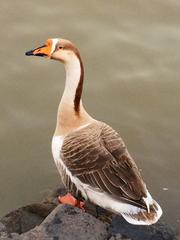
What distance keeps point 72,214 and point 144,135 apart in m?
2.44

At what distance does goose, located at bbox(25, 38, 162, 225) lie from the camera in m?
4.99

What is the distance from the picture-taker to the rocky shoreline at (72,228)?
15.2ft

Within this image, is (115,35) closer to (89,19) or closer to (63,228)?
(89,19)

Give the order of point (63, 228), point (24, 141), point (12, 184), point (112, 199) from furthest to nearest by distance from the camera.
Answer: point (24, 141), point (12, 184), point (112, 199), point (63, 228)

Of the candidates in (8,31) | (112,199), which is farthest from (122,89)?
(112,199)

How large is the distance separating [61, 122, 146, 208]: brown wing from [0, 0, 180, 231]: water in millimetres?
1063

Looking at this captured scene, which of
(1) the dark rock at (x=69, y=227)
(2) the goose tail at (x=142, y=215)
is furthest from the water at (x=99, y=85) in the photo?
(1) the dark rock at (x=69, y=227)

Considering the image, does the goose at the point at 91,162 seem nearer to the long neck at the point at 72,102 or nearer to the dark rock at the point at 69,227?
the long neck at the point at 72,102

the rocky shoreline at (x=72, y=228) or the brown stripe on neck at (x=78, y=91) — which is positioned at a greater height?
the brown stripe on neck at (x=78, y=91)

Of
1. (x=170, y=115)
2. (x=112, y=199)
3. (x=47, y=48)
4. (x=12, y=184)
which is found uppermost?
(x=47, y=48)

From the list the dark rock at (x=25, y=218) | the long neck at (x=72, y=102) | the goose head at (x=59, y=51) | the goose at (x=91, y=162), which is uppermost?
the goose head at (x=59, y=51)

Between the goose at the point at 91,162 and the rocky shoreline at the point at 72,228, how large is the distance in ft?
0.34

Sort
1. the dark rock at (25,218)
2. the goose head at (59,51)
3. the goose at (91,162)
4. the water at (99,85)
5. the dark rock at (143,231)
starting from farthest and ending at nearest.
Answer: the water at (99,85) < the goose head at (59,51) < the dark rock at (25,218) < the goose at (91,162) < the dark rock at (143,231)

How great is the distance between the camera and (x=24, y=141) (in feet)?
22.4
